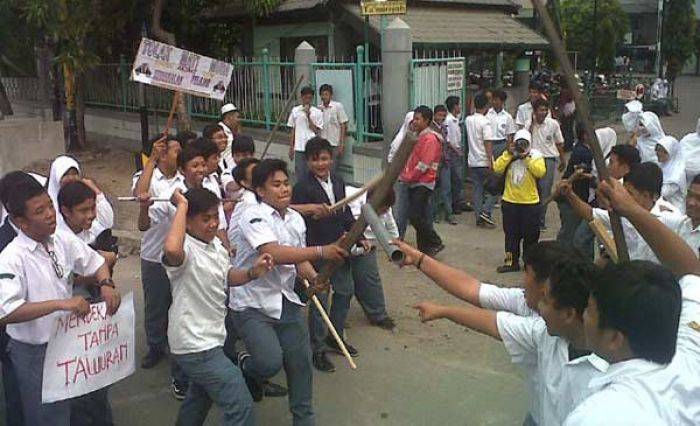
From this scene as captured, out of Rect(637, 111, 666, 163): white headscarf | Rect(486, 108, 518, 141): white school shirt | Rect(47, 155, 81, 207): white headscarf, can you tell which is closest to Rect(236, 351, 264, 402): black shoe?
Rect(47, 155, 81, 207): white headscarf

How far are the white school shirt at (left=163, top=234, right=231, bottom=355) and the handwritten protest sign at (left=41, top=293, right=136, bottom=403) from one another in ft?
1.18

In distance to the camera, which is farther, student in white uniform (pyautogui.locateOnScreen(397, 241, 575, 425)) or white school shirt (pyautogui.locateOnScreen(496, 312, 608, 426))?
student in white uniform (pyautogui.locateOnScreen(397, 241, 575, 425))

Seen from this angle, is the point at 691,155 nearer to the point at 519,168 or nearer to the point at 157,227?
the point at 519,168

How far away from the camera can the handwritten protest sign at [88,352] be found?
3.29 meters

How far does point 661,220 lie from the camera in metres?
3.96

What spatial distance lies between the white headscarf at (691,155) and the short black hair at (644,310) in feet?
14.8

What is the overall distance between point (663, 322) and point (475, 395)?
2843 millimetres

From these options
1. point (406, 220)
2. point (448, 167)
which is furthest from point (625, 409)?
point (448, 167)

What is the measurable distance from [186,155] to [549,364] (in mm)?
2858

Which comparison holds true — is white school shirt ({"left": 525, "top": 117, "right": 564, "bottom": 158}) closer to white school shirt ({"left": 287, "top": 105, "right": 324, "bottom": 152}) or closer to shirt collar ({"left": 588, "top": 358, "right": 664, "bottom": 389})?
white school shirt ({"left": 287, "top": 105, "right": 324, "bottom": 152})

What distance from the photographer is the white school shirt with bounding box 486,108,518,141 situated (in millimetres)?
9320

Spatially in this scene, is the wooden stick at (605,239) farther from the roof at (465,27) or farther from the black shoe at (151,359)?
the roof at (465,27)

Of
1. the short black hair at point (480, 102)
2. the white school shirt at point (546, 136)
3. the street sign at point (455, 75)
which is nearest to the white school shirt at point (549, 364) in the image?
the white school shirt at point (546, 136)

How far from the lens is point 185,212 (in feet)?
11.2
